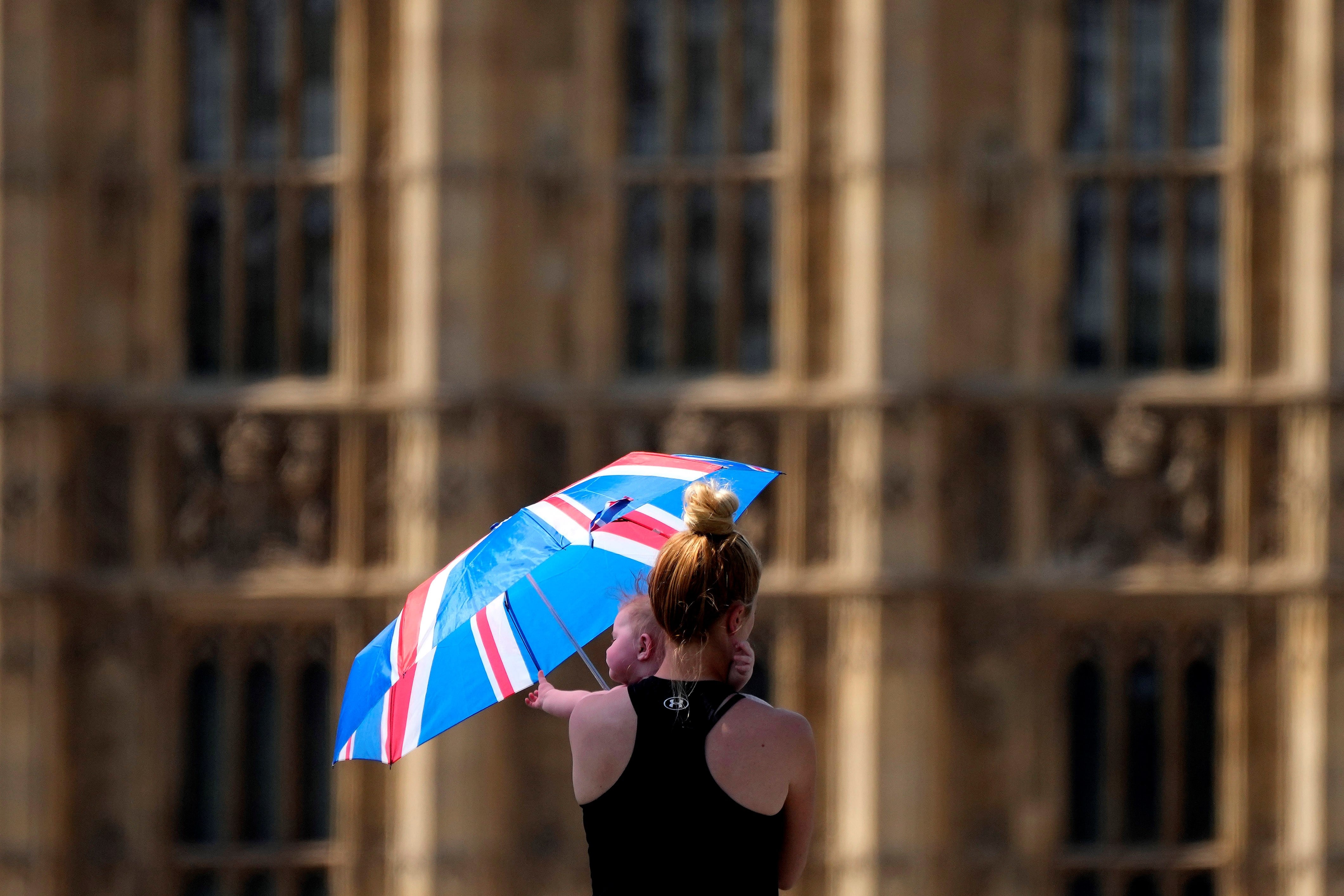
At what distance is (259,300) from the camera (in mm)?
12406

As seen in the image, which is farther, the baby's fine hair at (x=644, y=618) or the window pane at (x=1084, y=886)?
the window pane at (x=1084, y=886)

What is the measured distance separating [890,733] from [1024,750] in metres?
0.95

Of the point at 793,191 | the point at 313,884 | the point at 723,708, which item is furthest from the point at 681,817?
the point at 313,884

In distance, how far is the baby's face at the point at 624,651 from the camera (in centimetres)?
376

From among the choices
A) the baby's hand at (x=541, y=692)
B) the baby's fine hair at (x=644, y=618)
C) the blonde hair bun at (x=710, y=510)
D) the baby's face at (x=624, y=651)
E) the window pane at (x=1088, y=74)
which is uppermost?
the window pane at (x=1088, y=74)

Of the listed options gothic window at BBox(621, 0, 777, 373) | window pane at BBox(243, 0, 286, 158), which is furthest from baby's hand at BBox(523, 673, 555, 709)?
window pane at BBox(243, 0, 286, 158)

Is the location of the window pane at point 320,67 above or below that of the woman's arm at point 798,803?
above

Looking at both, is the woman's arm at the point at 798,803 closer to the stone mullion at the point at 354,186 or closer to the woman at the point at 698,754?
the woman at the point at 698,754

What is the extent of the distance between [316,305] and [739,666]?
363 inches

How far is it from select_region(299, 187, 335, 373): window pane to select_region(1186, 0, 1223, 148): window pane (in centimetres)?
563

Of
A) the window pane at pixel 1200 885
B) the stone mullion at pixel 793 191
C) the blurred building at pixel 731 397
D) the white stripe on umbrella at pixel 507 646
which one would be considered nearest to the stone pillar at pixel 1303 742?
the blurred building at pixel 731 397

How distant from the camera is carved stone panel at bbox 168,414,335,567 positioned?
39.6ft

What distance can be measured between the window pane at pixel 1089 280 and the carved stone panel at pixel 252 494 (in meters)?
4.86

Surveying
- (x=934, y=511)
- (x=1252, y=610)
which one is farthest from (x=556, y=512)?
(x=1252, y=610)
